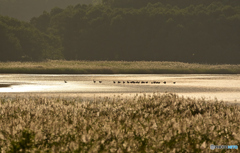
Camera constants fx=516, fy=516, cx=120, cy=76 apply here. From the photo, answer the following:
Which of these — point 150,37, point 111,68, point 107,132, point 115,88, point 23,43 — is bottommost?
point 111,68

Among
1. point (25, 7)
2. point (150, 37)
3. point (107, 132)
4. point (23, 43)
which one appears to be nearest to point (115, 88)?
point (107, 132)

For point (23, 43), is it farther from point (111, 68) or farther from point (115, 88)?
point (115, 88)

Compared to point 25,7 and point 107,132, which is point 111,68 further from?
point 25,7

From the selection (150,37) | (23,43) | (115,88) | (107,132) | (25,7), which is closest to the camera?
(107,132)

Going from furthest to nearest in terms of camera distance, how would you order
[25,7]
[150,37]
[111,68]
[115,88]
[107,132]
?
[25,7]
[150,37]
[111,68]
[115,88]
[107,132]

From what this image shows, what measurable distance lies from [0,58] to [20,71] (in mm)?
17589

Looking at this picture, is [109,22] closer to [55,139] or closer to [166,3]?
[166,3]

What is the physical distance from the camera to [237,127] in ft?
35.2

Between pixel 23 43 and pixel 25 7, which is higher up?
pixel 25 7

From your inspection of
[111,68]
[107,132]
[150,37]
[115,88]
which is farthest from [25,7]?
[107,132]

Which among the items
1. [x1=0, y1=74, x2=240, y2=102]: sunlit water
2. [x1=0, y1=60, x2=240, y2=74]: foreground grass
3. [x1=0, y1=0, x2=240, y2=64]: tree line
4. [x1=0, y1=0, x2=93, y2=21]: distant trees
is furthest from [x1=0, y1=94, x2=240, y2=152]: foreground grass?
[x1=0, y1=0, x2=93, y2=21]: distant trees

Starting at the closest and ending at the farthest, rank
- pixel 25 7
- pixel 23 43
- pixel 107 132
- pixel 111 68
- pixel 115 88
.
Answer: pixel 107 132 < pixel 115 88 < pixel 111 68 < pixel 23 43 < pixel 25 7

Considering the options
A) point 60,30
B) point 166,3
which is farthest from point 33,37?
point 166,3

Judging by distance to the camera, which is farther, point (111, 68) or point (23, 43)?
point (23, 43)
